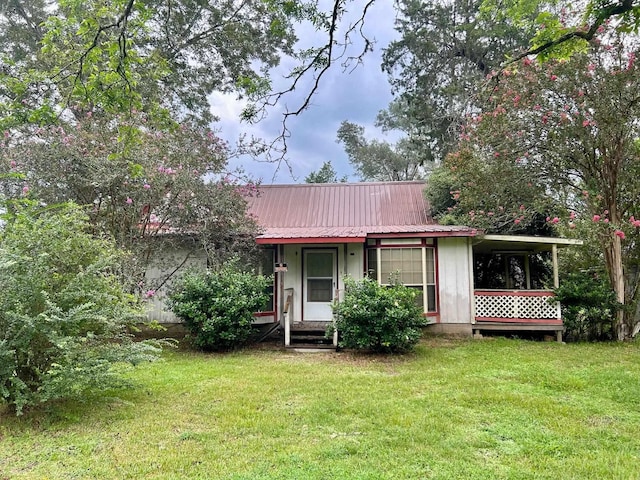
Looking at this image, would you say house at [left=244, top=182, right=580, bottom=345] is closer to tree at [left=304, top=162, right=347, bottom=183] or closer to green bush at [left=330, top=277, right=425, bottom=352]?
green bush at [left=330, top=277, right=425, bottom=352]

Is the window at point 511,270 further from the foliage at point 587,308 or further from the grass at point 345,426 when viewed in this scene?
the grass at point 345,426

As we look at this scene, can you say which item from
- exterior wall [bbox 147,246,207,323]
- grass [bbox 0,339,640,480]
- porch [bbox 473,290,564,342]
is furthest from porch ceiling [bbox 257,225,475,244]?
grass [bbox 0,339,640,480]

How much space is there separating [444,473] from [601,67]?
8.90 metres

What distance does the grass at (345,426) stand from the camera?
338 centimetres

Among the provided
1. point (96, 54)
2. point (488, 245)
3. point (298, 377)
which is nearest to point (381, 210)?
point (488, 245)

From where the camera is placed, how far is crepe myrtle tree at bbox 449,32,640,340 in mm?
8445

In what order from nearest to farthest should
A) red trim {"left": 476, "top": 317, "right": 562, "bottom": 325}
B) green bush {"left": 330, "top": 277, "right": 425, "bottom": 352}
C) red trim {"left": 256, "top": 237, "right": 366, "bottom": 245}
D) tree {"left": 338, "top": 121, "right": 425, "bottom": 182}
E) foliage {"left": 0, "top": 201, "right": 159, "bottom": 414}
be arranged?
1. foliage {"left": 0, "top": 201, "right": 159, "bottom": 414}
2. green bush {"left": 330, "top": 277, "right": 425, "bottom": 352}
3. red trim {"left": 256, "top": 237, "right": 366, "bottom": 245}
4. red trim {"left": 476, "top": 317, "right": 562, "bottom": 325}
5. tree {"left": 338, "top": 121, "right": 425, "bottom": 182}

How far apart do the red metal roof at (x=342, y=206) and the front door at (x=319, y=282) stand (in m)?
1.22

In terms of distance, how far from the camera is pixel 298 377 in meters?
6.43

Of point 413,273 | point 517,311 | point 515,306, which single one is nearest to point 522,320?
point 517,311

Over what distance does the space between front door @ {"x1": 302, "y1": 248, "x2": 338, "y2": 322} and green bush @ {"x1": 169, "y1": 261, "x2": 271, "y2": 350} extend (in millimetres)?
1771

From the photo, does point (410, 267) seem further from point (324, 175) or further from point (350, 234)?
point (324, 175)

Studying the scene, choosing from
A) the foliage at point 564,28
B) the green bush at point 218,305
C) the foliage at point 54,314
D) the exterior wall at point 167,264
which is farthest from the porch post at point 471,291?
the foliage at point 54,314

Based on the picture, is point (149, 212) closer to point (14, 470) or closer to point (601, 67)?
point (14, 470)
